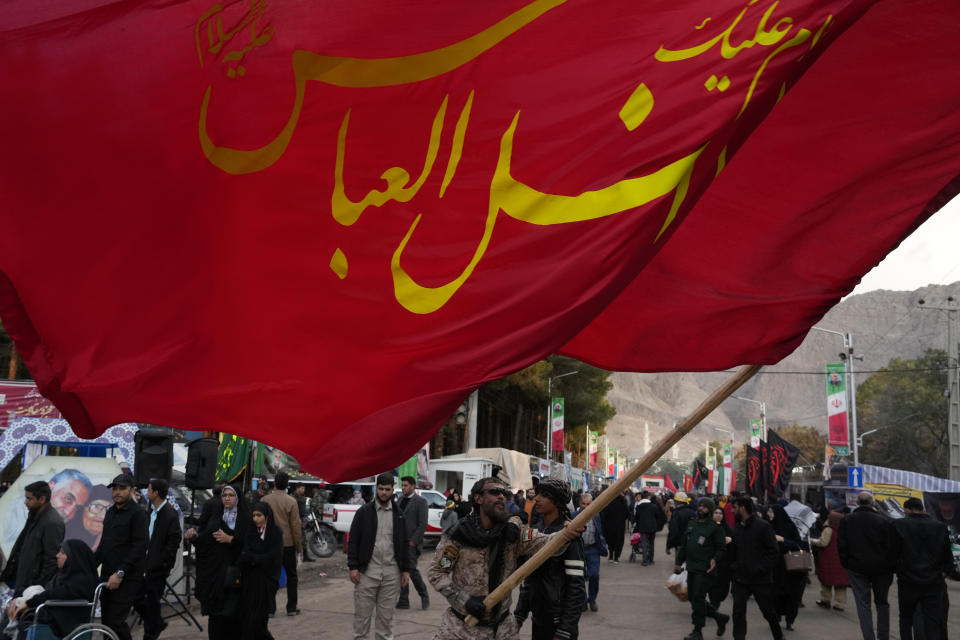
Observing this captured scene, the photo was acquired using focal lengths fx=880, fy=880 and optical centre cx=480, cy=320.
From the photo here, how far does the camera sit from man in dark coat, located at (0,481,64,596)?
26.1 ft

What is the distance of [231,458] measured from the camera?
594 inches

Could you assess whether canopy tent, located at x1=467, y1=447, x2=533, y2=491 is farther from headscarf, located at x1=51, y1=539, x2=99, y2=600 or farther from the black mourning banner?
headscarf, located at x1=51, y1=539, x2=99, y2=600

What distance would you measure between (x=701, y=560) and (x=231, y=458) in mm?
8106

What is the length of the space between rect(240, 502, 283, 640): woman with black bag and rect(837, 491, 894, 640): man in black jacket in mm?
6827

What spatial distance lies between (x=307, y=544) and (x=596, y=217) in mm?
19319

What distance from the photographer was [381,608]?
356 inches

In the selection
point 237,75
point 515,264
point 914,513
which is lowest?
point 914,513

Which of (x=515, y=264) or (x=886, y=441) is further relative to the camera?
(x=886, y=441)

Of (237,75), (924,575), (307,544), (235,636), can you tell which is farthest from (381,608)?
(307,544)

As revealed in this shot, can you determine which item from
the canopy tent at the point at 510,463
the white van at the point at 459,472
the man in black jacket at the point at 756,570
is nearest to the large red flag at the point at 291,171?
the man in black jacket at the point at 756,570

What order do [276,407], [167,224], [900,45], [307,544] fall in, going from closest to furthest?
[276,407] < [167,224] < [900,45] < [307,544]

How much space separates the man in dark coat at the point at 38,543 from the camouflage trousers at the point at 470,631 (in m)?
4.62

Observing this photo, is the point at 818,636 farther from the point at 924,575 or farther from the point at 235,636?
the point at 235,636

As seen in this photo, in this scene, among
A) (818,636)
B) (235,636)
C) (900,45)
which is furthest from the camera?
(818,636)
